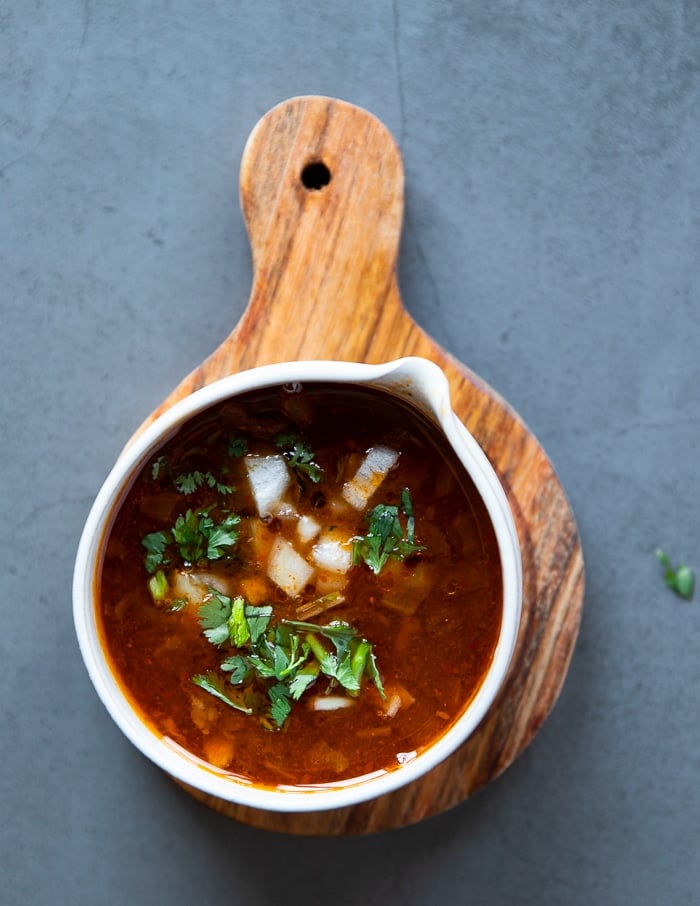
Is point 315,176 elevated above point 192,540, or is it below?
above

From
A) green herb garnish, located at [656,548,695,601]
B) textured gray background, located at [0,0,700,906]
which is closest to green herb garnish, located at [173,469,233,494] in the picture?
textured gray background, located at [0,0,700,906]

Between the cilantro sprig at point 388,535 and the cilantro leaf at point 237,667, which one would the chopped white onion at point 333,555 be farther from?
the cilantro leaf at point 237,667

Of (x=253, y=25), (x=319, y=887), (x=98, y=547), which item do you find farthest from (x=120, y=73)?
(x=319, y=887)

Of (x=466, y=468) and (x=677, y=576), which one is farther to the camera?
(x=677, y=576)

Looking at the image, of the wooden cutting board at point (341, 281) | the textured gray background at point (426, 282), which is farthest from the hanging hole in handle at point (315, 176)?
the textured gray background at point (426, 282)

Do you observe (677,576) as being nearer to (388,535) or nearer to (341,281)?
(388,535)

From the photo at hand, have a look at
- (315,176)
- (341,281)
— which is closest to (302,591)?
(341,281)

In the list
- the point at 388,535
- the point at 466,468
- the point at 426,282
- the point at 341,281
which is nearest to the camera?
the point at 466,468

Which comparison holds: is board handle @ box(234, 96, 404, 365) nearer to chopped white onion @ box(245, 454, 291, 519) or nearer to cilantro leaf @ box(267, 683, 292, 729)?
chopped white onion @ box(245, 454, 291, 519)
